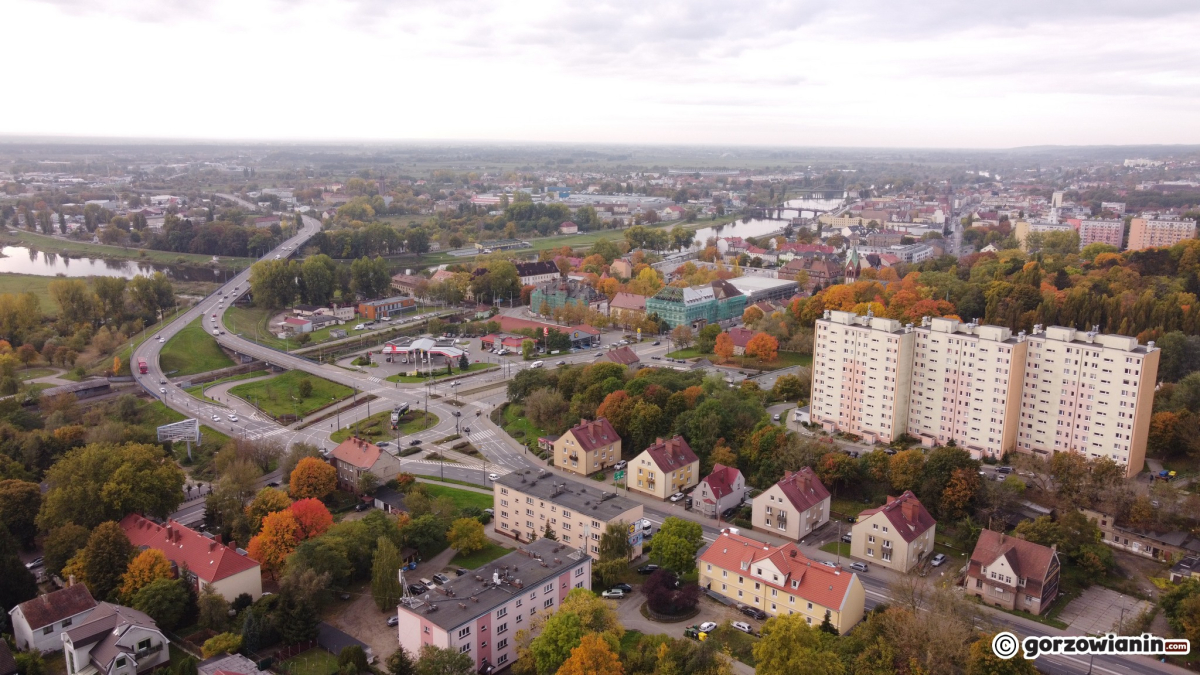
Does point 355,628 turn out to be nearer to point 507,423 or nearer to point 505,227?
point 507,423

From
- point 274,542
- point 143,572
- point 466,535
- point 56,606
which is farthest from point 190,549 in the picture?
point 466,535

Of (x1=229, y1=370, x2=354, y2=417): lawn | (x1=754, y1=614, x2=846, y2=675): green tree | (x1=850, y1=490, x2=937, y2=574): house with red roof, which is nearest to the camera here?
(x1=754, y1=614, x2=846, y2=675): green tree

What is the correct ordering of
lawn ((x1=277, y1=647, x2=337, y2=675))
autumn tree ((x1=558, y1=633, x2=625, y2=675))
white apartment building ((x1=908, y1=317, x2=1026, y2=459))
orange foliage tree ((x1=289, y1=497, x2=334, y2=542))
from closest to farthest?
autumn tree ((x1=558, y1=633, x2=625, y2=675)), lawn ((x1=277, y1=647, x2=337, y2=675)), orange foliage tree ((x1=289, y1=497, x2=334, y2=542)), white apartment building ((x1=908, y1=317, x2=1026, y2=459))

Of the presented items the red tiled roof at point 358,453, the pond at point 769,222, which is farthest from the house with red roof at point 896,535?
the pond at point 769,222

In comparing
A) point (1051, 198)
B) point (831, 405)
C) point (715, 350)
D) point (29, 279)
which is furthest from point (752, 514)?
point (1051, 198)

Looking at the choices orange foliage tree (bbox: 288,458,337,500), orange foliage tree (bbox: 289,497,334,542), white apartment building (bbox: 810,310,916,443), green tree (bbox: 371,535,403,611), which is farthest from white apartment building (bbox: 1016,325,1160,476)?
orange foliage tree (bbox: 288,458,337,500)

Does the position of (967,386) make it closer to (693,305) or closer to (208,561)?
(693,305)

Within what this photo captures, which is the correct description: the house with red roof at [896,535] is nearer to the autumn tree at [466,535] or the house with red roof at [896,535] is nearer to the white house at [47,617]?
the autumn tree at [466,535]

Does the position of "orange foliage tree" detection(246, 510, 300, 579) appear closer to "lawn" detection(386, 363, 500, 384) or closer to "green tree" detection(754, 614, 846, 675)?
"green tree" detection(754, 614, 846, 675)
